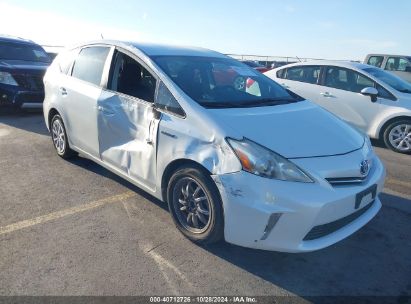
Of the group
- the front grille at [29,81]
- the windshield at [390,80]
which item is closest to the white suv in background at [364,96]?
the windshield at [390,80]

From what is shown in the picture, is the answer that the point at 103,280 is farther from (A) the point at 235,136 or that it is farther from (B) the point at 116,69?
(B) the point at 116,69

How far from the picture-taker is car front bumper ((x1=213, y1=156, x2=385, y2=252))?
8.76ft

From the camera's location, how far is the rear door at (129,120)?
3541mm

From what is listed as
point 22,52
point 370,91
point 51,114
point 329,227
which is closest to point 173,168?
point 329,227

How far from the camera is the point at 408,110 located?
649 cm

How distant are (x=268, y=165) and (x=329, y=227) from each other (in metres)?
0.69

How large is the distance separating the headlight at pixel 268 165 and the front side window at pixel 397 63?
12.4m

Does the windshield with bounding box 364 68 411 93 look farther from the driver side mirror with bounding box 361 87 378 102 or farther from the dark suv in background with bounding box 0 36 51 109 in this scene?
the dark suv in background with bounding box 0 36 51 109

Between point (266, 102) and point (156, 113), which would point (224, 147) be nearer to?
point (156, 113)

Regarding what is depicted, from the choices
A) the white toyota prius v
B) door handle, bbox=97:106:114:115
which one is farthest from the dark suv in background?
door handle, bbox=97:106:114:115

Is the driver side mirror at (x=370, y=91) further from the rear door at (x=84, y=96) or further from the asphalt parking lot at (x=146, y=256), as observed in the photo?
the rear door at (x=84, y=96)

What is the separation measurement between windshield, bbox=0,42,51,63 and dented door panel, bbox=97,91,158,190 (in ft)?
21.5

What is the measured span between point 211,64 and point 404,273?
2696 millimetres

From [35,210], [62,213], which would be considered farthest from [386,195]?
[35,210]
